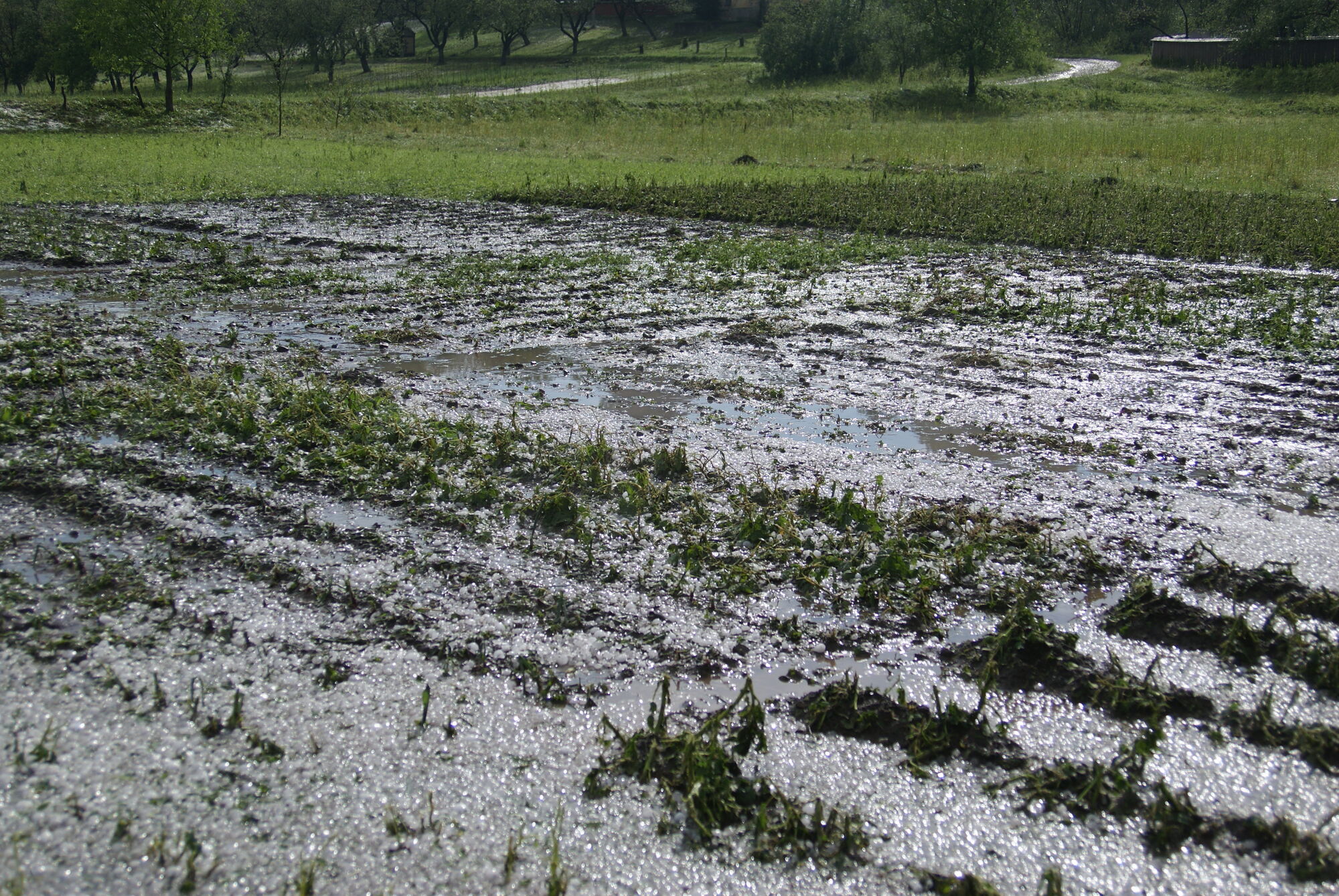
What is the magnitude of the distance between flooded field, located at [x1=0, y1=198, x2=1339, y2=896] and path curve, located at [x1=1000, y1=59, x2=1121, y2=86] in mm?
51136

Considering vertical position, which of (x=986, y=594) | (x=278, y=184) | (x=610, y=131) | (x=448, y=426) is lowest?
(x=986, y=594)

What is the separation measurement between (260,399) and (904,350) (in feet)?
17.9

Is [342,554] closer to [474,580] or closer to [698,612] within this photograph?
[474,580]

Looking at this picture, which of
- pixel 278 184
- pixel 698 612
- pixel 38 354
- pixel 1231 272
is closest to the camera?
pixel 698 612

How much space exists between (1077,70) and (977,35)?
16.5 m

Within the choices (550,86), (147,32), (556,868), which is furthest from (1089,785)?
(550,86)

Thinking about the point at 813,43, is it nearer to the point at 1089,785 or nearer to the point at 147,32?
the point at 147,32

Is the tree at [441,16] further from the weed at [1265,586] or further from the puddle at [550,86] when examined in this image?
the weed at [1265,586]

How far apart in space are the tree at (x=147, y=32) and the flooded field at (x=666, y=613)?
37.0m

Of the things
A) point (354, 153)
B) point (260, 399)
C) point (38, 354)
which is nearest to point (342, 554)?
point (260, 399)

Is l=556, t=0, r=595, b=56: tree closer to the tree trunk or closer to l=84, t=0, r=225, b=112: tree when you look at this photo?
the tree trunk

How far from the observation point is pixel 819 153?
96.0 feet

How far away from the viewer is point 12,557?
4.66 m

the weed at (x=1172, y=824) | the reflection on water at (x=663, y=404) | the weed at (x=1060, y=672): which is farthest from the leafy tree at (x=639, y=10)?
the weed at (x=1172, y=824)
